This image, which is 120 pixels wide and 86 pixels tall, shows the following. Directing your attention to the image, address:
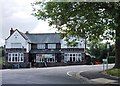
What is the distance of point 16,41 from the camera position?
3393 inches

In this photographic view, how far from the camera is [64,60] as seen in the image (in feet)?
270

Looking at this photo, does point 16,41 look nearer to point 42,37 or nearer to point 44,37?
point 42,37

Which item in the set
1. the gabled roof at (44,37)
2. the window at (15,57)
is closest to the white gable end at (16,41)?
the window at (15,57)

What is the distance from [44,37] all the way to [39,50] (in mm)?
4336

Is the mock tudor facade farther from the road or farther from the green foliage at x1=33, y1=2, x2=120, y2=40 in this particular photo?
the green foliage at x1=33, y1=2, x2=120, y2=40

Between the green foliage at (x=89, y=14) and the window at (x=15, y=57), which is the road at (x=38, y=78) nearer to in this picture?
the green foliage at (x=89, y=14)

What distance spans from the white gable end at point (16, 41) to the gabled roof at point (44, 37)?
2.68 metres

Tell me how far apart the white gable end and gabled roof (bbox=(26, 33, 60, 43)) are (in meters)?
2.68

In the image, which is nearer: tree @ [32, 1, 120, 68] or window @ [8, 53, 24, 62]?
tree @ [32, 1, 120, 68]

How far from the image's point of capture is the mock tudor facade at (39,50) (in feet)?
274

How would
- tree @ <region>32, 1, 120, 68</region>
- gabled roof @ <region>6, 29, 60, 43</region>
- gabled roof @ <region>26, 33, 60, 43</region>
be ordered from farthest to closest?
gabled roof @ <region>6, 29, 60, 43</region>, gabled roof @ <region>26, 33, 60, 43</region>, tree @ <region>32, 1, 120, 68</region>

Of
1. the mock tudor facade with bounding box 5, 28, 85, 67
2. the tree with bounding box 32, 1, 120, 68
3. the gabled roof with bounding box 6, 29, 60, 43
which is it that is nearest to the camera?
the tree with bounding box 32, 1, 120, 68

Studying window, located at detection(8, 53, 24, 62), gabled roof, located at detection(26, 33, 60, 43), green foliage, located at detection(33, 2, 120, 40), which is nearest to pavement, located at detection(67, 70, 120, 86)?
green foliage, located at detection(33, 2, 120, 40)

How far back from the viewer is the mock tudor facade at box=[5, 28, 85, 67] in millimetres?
83375
